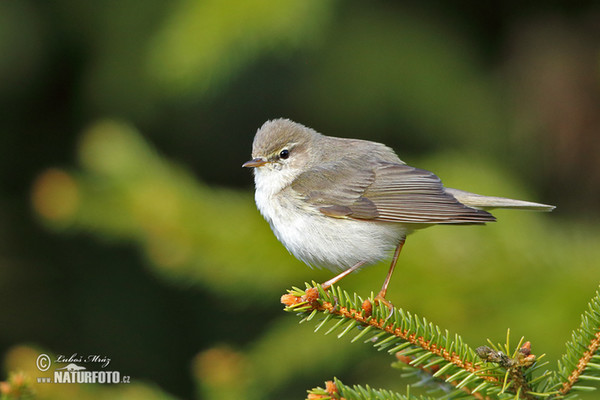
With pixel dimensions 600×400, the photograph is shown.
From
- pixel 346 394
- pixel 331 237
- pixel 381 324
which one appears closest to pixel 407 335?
pixel 381 324

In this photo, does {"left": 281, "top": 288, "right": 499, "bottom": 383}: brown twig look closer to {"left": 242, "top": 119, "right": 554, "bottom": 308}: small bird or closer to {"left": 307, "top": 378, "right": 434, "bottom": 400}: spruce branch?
{"left": 307, "top": 378, "right": 434, "bottom": 400}: spruce branch

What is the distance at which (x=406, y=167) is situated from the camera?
341 centimetres

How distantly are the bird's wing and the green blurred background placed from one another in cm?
40

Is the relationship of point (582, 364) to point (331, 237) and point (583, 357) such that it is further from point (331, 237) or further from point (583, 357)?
point (331, 237)

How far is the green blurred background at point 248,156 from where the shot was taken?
3.40m

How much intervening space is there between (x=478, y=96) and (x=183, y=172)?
8.18 feet

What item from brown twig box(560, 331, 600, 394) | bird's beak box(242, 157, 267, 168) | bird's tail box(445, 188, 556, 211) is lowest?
brown twig box(560, 331, 600, 394)

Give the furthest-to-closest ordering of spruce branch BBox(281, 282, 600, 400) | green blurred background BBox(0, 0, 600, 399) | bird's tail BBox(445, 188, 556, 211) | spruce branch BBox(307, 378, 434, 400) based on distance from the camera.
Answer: green blurred background BBox(0, 0, 600, 399) → bird's tail BBox(445, 188, 556, 211) → spruce branch BBox(307, 378, 434, 400) → spruce branch BBox(281, 282, 600, 400)

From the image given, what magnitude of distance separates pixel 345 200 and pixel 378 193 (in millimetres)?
196

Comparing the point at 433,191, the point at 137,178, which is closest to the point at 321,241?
the point at 433,191

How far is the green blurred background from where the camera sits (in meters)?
3.40

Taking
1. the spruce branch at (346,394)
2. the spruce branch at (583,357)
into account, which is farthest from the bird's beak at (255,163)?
the spruce branch at (583,357)

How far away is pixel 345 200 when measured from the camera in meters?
3.23

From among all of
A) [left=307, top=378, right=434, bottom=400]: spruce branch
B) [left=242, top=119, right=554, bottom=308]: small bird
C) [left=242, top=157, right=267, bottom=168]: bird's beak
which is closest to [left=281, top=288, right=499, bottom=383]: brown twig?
[left=307, top=378, right=434, bottom=400]: spruce branch
